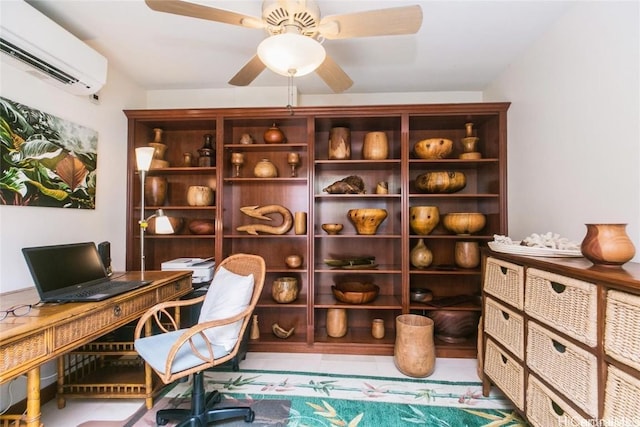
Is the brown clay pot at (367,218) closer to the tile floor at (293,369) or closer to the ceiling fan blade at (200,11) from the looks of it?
the tile floor at (293,369)

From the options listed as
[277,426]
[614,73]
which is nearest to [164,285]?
[277,426]

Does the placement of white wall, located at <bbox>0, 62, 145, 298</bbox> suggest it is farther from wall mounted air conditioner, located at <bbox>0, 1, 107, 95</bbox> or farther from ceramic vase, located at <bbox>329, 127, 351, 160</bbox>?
ceramic vase, located at <bbox>329, 127, 351, 160</bbox>

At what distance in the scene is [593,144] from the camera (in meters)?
1.64

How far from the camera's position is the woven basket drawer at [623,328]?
96cm

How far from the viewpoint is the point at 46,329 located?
1.21m

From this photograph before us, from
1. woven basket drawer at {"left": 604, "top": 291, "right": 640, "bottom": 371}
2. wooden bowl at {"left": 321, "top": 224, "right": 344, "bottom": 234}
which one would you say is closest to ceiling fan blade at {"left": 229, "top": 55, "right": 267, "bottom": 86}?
wooden bowl at {"left": 321, "top": 224, "right": 344, "bottom": 234}

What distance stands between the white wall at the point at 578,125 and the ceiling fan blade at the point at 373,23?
106 cm

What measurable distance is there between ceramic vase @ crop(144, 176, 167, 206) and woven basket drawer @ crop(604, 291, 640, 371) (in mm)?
3099

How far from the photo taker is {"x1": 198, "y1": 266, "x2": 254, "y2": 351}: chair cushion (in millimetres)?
1615

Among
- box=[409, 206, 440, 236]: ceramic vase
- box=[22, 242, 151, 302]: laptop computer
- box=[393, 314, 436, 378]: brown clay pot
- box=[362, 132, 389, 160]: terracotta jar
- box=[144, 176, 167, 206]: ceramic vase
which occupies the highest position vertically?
box=[362, 132, 389, 160]: terracotta jar

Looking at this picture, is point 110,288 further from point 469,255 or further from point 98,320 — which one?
point 469,255

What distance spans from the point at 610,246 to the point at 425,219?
1.42m

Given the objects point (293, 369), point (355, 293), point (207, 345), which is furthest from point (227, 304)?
point (355, 293)

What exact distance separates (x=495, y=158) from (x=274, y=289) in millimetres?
2306
